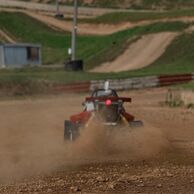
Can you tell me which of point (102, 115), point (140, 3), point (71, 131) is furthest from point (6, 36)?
point (102, 115)

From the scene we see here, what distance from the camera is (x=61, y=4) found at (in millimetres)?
123438

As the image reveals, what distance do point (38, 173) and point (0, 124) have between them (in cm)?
856

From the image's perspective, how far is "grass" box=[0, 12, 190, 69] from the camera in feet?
203

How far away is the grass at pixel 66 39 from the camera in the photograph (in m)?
62.0

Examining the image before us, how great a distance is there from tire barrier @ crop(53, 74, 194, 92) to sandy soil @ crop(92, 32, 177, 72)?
Answer: 14.7 metres

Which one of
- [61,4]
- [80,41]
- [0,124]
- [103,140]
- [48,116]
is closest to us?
[103,140]

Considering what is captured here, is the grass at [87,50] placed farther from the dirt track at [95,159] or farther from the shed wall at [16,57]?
the dirt track at [95,159]

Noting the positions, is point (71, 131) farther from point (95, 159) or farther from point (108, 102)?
point (95, 159)

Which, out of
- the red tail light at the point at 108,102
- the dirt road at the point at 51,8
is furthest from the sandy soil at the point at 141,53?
the dirt road at the point at 51,8

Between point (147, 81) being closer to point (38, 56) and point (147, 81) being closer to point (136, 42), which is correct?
point (38, 56)

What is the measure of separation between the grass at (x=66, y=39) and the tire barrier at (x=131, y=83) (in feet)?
64.0

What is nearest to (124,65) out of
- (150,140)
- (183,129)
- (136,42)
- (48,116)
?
(136,42)

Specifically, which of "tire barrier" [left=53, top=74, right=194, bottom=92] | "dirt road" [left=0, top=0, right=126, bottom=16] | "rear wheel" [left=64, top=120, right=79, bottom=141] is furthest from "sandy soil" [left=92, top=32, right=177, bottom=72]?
"dirt road" [left=0, top=0, right=126, bottom=16]

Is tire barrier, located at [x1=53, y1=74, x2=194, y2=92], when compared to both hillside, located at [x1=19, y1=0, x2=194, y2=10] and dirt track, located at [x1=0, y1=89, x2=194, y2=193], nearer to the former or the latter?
dirt track, located at [x1=0, y1=89, x2=194, y2=193]
